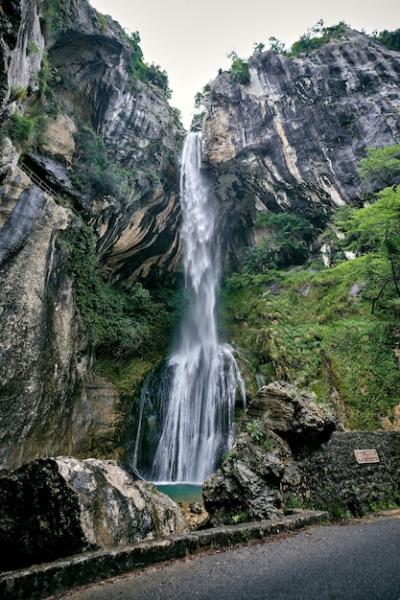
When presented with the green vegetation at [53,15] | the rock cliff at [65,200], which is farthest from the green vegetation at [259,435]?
the green vegetation at [53,15]

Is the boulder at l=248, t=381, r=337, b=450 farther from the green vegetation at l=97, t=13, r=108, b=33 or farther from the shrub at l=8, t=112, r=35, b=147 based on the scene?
the green vegetation at l=97, t=13, r=108, b=33

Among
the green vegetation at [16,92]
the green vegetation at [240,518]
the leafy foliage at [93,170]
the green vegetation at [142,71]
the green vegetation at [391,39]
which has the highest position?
the green vegetation at [391,39]

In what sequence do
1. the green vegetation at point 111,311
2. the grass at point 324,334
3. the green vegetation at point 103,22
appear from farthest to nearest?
the green vegetation at point 103,22 → the green vegetation at point 111,311 → the grass at point 324,334

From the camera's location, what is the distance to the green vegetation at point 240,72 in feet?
63.1

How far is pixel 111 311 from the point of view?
13.0 metres

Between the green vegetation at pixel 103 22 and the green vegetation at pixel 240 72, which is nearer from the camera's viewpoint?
the green vegetation at pixel 103 22

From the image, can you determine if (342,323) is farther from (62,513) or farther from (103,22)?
(103,22)

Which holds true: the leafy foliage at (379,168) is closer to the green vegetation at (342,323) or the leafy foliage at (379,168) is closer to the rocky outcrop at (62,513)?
the green vegetation at (342,323)

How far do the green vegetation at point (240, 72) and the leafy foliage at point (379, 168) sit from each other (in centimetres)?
990

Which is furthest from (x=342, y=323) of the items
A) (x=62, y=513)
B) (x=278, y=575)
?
(x=62, y=513)

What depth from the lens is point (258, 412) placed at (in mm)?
5426

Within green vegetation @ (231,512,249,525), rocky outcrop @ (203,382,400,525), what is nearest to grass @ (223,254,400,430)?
rocky outcrop @ (203,382,400,525)

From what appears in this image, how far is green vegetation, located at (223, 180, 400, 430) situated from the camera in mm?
8352

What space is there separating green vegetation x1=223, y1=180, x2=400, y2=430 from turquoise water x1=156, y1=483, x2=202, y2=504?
4490mm
